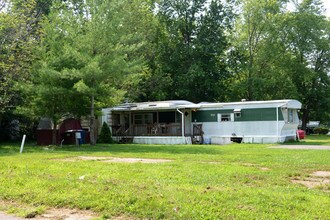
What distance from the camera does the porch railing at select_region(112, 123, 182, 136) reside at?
960 inches

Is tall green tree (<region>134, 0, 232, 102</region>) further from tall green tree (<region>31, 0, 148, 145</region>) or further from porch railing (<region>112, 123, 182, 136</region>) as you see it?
tall green tree (<region>31, 0, 148, 145</region>)

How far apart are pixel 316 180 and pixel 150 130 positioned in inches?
693

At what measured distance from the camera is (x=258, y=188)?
6812mm

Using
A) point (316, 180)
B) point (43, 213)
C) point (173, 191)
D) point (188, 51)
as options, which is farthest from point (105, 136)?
point (43, 213)

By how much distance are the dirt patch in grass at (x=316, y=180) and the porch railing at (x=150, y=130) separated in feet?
51.0

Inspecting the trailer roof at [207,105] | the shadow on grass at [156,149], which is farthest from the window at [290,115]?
the shadow on grass at [156,149]

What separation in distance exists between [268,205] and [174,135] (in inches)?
735

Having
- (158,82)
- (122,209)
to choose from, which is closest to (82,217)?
Result: (122,209)

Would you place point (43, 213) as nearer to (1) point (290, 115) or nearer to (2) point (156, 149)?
(2) point (156, 149)

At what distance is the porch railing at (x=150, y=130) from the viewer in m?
24.4

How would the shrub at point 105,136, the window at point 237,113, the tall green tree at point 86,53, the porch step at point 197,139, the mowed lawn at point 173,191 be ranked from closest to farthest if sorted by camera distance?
the mowed lawn at point 173,191 < the tall green tree at point 86,53 < the window at point 237,113 < the porch step at point 197,139 < the shrub at point 105,136

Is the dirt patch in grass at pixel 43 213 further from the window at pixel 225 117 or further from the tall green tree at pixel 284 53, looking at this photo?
the tall green tree at pixel 284 53

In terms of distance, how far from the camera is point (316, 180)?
315 inches

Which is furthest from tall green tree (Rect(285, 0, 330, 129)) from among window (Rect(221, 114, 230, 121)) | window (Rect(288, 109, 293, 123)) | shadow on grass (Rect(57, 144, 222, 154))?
shadow on grass (Rect(57, 144, 222, 154))
